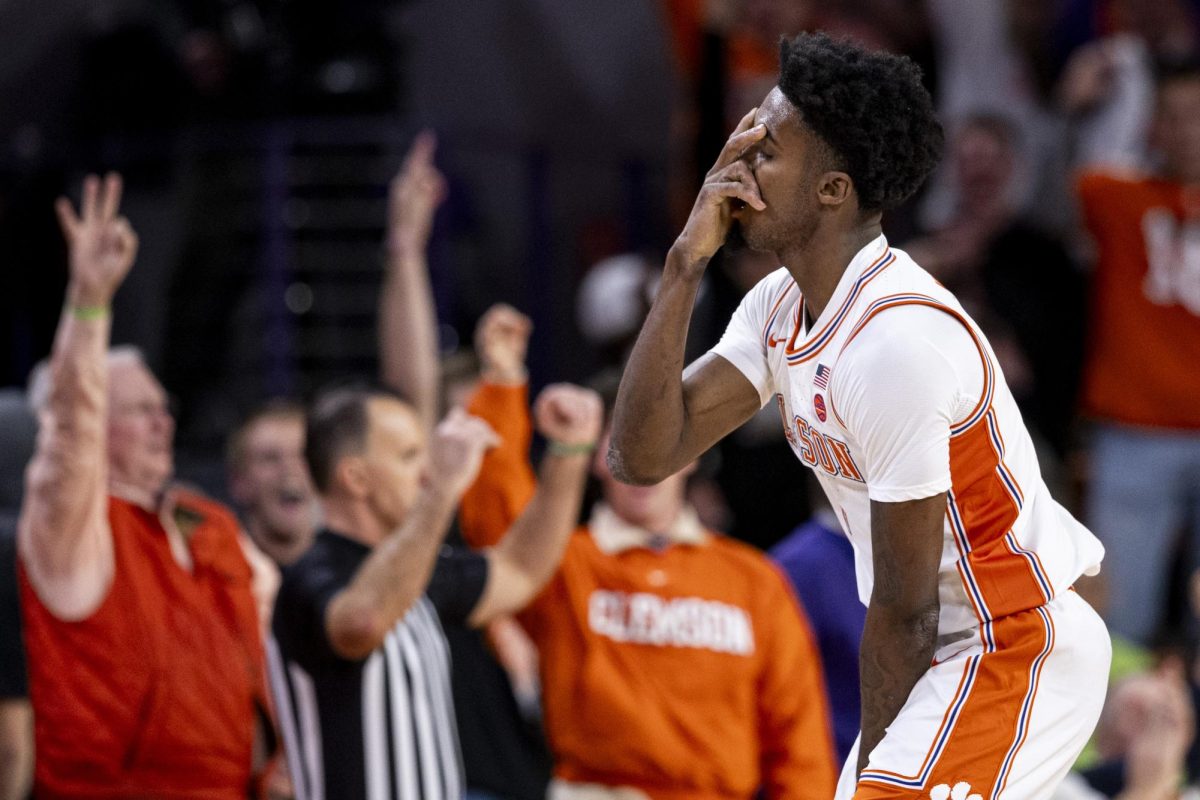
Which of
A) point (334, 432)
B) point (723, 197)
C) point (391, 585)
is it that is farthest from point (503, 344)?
point (723, 197)

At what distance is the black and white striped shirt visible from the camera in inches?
166

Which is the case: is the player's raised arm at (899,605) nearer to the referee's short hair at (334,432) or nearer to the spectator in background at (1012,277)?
the referee's short hair at (334,432)

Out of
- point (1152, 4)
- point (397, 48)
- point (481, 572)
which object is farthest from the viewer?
point (397, 48)

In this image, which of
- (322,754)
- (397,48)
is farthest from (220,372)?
(322,754)

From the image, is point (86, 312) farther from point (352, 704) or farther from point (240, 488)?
point (240, 488)

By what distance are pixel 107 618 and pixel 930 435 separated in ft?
8.27

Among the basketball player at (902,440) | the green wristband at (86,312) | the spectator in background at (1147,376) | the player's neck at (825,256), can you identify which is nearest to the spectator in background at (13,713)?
the green wristband at (86,312)

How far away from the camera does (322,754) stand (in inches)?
167

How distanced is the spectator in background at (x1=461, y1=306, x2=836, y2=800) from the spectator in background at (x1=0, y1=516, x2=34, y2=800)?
126 centimetres

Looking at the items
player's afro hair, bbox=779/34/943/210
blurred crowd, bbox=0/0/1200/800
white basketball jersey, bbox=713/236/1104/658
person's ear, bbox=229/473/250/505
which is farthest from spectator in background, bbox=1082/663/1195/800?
player's afro hair, bbox=779/34/943/210

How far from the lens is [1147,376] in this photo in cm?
701

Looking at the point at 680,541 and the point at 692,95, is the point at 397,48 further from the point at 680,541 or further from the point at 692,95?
the point at 680,541

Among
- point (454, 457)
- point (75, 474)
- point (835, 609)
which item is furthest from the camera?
point (835, 609)

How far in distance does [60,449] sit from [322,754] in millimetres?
991
